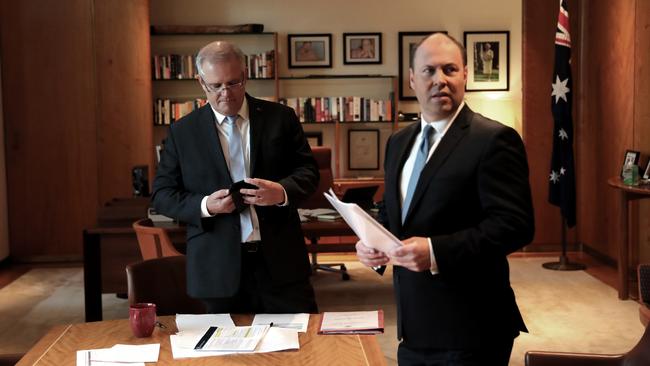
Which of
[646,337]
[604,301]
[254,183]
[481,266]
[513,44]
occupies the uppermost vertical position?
[513,44]

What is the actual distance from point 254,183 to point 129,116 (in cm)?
573

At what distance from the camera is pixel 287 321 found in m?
2.59

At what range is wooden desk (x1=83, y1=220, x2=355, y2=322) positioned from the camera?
5.26 m

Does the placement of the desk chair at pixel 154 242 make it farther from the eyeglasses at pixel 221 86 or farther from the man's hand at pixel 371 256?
the man's hand at pixel 371 256

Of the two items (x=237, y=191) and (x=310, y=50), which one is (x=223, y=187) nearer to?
(x=237, y=191)

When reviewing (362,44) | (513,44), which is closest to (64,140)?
(362,44)

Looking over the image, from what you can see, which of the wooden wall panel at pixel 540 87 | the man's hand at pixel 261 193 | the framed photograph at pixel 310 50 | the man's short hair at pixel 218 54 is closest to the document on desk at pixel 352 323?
the man's hand at pixel 261 193

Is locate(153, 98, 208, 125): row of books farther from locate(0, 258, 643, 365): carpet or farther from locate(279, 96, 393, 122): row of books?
locate(0, 258, 643, 365): carpet

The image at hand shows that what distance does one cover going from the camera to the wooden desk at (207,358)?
7.31 feet

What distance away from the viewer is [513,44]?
8.99 metres

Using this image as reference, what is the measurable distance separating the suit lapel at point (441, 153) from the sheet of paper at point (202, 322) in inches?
28.6

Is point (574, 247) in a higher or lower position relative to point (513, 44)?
lower

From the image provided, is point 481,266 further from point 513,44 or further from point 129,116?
point 513,44

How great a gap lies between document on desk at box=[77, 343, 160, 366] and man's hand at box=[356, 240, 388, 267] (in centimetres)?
62
